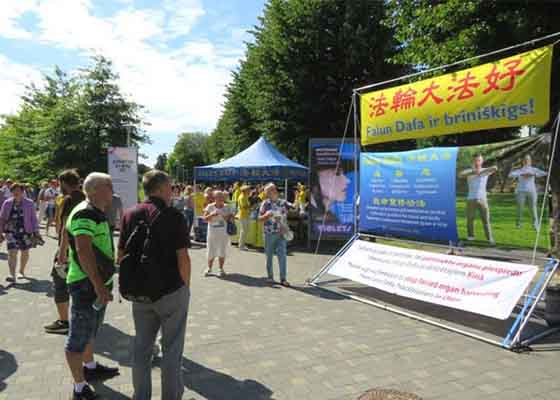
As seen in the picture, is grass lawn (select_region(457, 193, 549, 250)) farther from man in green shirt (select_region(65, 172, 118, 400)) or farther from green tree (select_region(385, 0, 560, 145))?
green tree (select_region(385, 0, 560, 145))

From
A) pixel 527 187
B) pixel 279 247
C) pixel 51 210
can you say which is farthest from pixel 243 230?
pixel 527 187

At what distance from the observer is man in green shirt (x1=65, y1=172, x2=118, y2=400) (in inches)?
123

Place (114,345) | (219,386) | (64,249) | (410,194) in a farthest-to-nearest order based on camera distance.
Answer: (410,194), (114,345), (64,249), (219,386)

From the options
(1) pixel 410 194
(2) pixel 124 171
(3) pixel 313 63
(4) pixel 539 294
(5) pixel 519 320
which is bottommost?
(5) pixel 519 320

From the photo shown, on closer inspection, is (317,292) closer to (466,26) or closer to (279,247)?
(279,247)

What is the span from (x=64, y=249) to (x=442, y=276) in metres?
4.69

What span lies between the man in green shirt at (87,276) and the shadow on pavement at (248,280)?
4.24 meters

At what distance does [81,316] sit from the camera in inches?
129

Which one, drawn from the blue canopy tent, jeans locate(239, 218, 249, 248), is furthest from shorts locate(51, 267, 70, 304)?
the blue canopy tent

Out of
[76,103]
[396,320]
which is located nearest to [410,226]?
[396,320]

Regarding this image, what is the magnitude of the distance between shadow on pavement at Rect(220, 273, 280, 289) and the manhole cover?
13.0 ft

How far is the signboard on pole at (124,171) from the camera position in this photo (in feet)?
38.8

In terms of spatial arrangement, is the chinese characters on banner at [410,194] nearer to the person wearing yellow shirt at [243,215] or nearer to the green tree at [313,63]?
the person wearing yellow shirt at [243,215]

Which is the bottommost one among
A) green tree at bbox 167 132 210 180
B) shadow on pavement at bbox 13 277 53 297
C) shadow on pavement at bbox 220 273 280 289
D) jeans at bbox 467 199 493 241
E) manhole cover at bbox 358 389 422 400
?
manhole cover at bbox 358 389 422 400
